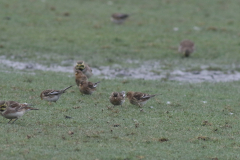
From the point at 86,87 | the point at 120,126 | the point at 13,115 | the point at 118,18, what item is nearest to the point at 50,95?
the point at 86,87

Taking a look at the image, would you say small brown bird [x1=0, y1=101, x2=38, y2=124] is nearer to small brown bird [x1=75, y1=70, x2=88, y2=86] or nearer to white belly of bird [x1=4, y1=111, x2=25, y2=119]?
white belly of bird [x1=4, y1=111, x2=25, y2=119]

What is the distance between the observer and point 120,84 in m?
17.0

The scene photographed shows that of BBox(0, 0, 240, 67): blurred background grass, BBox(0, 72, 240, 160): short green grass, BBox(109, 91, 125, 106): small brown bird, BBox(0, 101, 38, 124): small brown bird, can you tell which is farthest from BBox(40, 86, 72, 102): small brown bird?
BBox(0, 0, 240, 67): blurred background grass

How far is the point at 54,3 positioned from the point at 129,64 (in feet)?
44.1

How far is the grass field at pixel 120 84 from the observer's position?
9648 mm

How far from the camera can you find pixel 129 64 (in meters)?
21.7

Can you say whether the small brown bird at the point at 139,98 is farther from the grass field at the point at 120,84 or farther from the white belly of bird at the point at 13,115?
the white belly of bird at the point at 13,115

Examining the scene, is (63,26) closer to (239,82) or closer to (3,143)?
(239,82)

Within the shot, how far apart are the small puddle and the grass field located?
0.72 meters

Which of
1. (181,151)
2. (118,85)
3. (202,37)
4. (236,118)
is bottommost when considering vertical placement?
(202,37)

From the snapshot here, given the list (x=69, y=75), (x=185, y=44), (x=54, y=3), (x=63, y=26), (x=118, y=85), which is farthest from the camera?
(x=54, y=3)

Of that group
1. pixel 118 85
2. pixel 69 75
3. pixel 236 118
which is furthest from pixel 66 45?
pixel 236 118

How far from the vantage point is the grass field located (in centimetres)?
965

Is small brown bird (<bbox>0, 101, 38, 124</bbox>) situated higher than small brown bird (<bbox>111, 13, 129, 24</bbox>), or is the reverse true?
small brown bird (<bbox>0, 101, 38, 124</bbox>)
